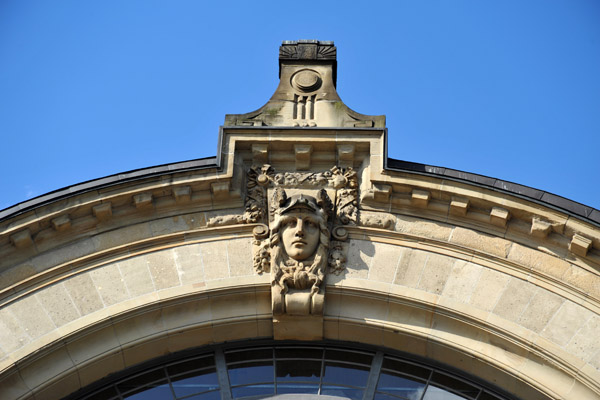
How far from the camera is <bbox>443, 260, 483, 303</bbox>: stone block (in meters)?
15.2

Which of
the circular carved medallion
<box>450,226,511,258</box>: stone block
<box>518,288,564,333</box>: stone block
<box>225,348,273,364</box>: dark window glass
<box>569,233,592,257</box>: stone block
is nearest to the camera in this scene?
<box>518,288,564,333</box>: stone block

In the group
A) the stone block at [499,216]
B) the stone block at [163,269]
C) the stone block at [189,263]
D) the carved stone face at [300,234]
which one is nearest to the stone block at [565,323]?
the stone block at [499,216]

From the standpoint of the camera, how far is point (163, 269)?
1564 centimetres

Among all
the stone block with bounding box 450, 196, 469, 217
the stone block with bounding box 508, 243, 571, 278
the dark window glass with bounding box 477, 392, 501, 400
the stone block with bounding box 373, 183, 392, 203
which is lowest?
the dark window glass with bounding box 477, 392, 501, 400

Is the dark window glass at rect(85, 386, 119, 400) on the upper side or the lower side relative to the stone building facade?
lower

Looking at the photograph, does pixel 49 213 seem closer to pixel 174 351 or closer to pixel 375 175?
pixel 174 351

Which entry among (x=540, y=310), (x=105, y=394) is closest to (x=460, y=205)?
(x=540, y=310)

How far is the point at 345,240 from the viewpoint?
52.1 ft

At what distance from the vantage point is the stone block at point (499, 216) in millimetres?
15633

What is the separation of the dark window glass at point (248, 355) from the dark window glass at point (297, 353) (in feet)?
0.39

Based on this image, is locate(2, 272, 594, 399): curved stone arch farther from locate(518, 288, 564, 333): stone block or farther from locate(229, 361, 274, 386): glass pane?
locate(229, 361, 274, 386): glass pane

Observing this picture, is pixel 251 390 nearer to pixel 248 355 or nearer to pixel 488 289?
pixel 248 355

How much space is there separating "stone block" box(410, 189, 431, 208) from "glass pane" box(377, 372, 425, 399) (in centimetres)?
229

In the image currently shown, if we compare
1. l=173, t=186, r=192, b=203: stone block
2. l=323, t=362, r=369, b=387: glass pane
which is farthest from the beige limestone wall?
l=173, t=186, r=192, b=203: stone block
